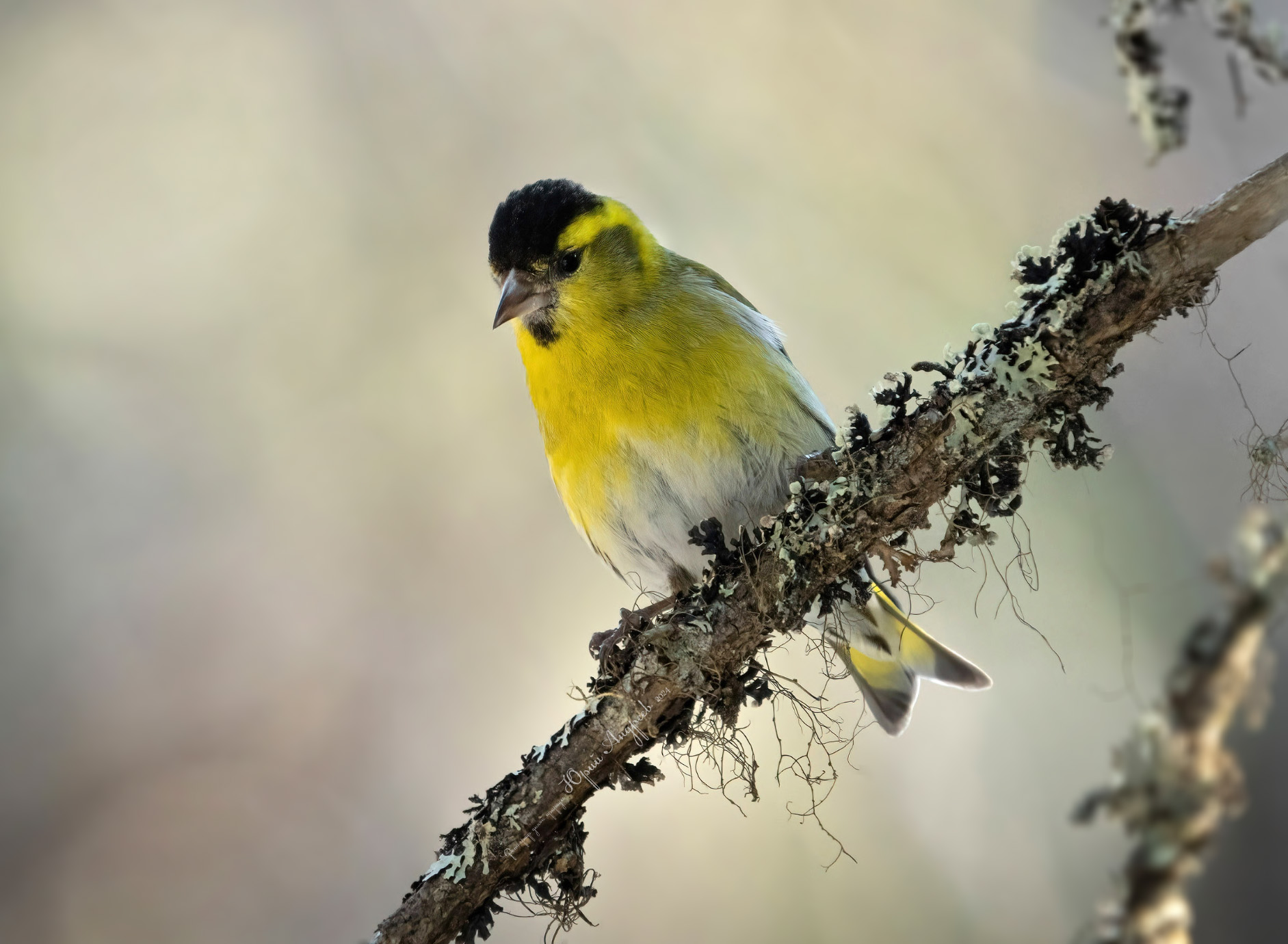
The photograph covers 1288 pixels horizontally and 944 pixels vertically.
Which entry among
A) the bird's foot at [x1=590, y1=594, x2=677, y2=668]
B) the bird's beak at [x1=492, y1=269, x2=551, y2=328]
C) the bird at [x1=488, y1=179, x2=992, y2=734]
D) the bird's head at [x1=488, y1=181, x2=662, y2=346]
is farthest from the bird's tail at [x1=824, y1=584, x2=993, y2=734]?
the bird's beak at [x1=492, y1=269, x2=551, y2=328]

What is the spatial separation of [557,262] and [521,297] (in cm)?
13

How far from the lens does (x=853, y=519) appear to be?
163 cm

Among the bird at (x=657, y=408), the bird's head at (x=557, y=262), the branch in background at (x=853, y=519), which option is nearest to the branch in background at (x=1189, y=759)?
the branch in background at (x=853, y=519)

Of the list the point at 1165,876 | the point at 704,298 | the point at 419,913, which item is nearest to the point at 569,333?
the point at 704,298

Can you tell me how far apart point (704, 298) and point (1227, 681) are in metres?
2.03

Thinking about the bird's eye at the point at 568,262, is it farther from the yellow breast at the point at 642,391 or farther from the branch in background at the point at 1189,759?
the branch in background at the point at 1189,759

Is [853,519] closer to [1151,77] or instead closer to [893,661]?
[893,661]

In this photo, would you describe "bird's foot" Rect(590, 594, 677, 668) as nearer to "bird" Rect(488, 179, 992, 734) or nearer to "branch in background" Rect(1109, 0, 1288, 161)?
"bird" Rect(488, 179, 992, 734)

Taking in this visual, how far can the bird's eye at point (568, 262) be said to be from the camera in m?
2.55

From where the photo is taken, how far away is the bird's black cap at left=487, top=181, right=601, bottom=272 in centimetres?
255

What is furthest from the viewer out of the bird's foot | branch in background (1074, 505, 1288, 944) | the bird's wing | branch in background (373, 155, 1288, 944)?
the bird's wing

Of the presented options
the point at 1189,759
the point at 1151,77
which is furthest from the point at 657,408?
the point at 1189,759

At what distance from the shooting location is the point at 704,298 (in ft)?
8.23

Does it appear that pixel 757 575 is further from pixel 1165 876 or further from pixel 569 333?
pixel 1165 876
